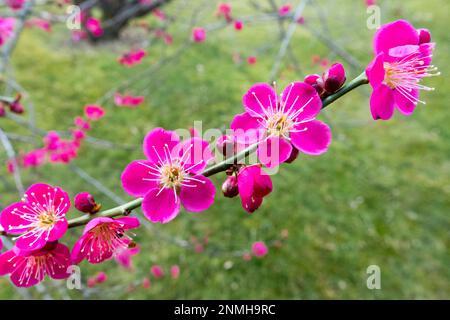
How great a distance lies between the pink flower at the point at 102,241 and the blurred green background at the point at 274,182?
3.49 feet

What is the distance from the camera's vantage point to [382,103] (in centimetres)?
76

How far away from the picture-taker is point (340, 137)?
3.80 metres

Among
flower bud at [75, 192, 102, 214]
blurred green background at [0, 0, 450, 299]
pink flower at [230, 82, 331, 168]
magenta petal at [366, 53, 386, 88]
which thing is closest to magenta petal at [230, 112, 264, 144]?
pink flower at [230, 82, 331, 168]

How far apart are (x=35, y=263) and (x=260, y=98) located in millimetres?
645

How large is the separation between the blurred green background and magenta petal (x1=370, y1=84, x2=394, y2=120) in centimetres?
97

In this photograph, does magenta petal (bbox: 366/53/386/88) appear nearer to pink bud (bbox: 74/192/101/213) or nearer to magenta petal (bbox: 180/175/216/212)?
magenta petal (bbox: 180/175/216/212)

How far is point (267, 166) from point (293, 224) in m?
2.32

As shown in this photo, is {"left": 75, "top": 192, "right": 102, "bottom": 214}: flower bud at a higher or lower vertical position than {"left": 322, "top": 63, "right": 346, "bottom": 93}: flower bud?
lower

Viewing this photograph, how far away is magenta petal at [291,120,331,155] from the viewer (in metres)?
0.73

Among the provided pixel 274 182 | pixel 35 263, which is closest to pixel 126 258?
pixel 274 182

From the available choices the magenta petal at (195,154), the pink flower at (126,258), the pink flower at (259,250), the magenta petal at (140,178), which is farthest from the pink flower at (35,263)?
the pink flower at (259,250)

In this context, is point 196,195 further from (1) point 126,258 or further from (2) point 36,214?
(1) point 126,258

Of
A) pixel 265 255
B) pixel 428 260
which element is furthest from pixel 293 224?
pixel 428 260
